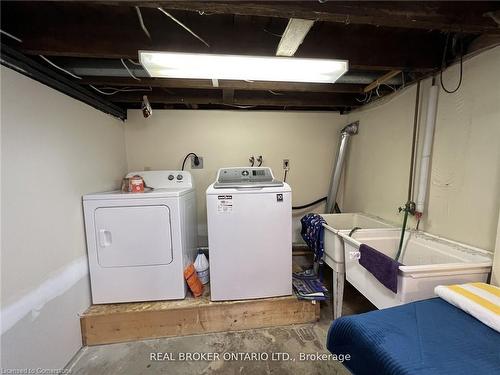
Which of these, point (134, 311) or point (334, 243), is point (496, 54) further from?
point (134, 311)

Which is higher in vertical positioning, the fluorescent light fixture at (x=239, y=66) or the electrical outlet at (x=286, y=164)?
the fluorescent light fixture at (x=239, y=66)

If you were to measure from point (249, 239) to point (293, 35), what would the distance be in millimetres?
1476

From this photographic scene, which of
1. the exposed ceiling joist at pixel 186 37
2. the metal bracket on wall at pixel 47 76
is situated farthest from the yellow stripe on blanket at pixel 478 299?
the metal bracket on wall at pixel 47 76

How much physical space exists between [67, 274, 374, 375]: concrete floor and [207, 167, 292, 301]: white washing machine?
327 mm

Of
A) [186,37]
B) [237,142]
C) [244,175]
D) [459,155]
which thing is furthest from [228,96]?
[459,155]

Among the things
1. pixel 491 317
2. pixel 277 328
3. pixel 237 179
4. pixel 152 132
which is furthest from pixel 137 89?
pixel 491 317

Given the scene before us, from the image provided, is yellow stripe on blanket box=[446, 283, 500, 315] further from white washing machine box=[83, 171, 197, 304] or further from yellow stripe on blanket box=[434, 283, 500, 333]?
white washing machine box=[83, 171, 197, 304]

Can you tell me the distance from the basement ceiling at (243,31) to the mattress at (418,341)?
138cm

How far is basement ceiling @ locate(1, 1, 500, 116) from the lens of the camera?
40.3 inches

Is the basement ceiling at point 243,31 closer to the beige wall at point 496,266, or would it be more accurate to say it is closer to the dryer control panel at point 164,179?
the dryer control panel at point 164,179

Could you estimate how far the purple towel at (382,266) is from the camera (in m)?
1.26

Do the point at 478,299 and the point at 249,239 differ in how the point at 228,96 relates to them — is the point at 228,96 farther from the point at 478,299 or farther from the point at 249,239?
the point at 478,299

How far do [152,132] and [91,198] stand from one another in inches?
47.8

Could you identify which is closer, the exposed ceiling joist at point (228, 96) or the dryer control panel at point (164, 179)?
the exposed ceiling joist at point (228, 96)
